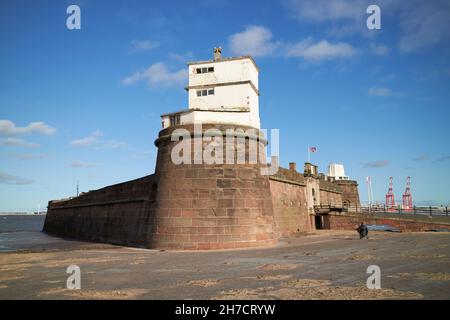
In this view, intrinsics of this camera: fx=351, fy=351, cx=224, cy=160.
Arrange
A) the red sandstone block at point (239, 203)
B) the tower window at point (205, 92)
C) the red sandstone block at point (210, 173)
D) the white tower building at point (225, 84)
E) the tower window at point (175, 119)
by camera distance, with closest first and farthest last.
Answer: the red sandstone block at point (239, 203) < the red sandstone block at point (210, 173) < the tower window at point (175, 119) < the white tower building at point (225, 84) < the tower window at point (205, 92)

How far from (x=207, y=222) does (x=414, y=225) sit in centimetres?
2188

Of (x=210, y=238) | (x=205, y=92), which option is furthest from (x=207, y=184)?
(x=205, y=92)

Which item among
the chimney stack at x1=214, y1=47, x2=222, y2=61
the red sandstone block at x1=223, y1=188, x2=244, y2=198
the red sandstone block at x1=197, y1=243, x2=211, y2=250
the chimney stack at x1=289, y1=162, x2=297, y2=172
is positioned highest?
the chimney stack at x1=214, y1=47, x2=222, y2=61

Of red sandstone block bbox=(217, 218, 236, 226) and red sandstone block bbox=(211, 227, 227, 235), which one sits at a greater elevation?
red sandstone block bbox=(217, 218, 236, 226)

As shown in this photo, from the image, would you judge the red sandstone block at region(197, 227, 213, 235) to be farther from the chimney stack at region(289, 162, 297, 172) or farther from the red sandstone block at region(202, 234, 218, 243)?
the chimney stack at region(289, 162, 297, 172)

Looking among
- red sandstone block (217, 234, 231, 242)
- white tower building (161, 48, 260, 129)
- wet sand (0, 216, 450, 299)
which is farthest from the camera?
white tower building (161, 48, 260, 129)

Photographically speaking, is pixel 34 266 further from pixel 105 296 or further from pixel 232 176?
pixel 232 176

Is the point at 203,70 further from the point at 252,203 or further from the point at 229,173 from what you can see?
the point at 252,203

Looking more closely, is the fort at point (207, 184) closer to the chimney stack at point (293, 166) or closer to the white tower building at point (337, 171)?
the chimney stack at point (293, 166)

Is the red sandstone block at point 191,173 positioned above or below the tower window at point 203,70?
below

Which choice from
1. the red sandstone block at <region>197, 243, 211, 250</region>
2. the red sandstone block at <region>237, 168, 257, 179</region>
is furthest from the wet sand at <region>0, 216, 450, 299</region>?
the red sandstone block at <region>237, 168, 257, 179</region>

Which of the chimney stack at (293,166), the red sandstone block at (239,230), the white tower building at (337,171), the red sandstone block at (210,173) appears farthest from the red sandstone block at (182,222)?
the white tower building at (337,171)
